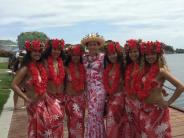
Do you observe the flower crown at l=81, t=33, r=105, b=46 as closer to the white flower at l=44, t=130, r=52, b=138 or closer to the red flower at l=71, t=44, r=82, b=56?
the red flower at l=71, t=44, r=82, b=56

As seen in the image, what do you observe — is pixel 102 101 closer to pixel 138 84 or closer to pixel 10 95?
pixel 138 84

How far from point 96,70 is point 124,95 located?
49 cm

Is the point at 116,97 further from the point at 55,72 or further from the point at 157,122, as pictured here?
the point at 55,72

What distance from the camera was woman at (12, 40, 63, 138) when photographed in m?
5.19

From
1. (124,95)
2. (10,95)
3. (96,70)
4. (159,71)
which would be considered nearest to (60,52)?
(96,70)

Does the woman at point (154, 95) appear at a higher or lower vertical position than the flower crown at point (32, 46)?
lower

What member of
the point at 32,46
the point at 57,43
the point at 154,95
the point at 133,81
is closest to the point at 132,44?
the point at 133,81

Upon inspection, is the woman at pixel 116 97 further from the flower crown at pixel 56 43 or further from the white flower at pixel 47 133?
the white flower at pixel 47 133

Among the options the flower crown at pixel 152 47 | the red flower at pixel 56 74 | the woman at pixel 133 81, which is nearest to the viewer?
the flower crown at pixel 152 47

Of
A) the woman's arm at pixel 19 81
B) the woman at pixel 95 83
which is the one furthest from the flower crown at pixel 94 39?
the woman's arm at pixel 19 81

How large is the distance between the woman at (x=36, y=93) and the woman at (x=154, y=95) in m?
1.03

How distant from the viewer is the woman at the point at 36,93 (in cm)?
519

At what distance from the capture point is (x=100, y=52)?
5695 mm

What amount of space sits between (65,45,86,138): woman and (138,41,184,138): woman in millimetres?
867
